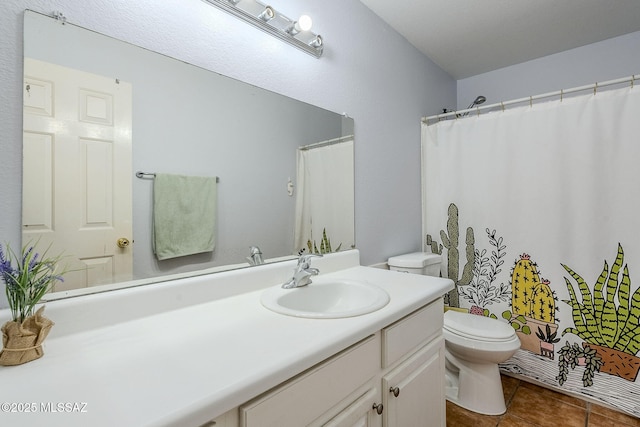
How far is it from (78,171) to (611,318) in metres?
2.56

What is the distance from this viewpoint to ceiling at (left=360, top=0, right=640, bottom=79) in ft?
6.00

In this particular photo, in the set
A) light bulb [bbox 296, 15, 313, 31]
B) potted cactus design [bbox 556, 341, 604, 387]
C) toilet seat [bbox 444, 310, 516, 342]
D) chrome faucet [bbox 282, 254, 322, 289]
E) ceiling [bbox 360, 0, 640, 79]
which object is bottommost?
potted cactus design [bbox 556, 341, 604, 387]

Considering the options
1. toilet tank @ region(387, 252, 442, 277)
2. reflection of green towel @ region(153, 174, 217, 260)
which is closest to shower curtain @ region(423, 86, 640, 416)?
toilet tank @ region(387, 252, 442, 277)

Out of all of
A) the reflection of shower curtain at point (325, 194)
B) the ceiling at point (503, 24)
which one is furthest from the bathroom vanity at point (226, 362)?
the ceiling at point (503, 24)

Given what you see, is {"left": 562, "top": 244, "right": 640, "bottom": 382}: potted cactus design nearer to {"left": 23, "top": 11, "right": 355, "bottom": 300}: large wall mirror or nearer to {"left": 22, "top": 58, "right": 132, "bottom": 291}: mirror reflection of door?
{"left": 23, "top": 11, "right": 355, "bottom": 300}: large wall mirror

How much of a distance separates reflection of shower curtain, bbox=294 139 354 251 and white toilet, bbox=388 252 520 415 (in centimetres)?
81

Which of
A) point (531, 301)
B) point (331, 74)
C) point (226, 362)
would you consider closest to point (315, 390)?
point (226, 362)

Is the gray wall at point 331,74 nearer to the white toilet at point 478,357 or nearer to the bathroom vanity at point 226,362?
the bathroom vanity at point 226,362

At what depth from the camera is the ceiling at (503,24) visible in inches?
72.0

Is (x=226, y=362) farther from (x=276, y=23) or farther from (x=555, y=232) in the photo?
(x=555, y=232)

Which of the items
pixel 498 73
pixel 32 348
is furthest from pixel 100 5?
pixel 498 73

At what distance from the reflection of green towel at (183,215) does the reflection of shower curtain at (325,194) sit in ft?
1.41

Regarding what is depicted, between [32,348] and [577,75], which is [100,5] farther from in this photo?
[577,75]

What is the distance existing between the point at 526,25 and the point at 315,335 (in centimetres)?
242
